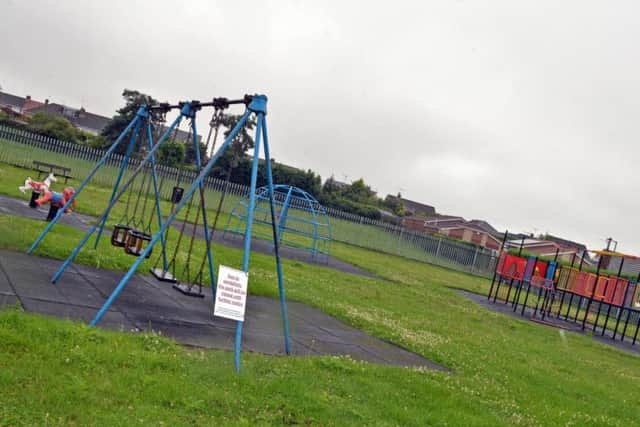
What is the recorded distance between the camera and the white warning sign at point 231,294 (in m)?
5.88

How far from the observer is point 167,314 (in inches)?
296

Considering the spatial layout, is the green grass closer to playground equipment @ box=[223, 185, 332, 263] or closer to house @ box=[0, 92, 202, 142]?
playground equipment @ box=[223, 185, 332, 263]

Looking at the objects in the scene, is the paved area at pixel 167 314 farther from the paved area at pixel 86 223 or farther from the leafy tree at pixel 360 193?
the leafy tree at pixel 360 193

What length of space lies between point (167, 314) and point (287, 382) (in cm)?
248

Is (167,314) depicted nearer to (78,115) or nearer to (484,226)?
(484,226)

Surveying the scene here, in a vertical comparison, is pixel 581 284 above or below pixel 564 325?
above

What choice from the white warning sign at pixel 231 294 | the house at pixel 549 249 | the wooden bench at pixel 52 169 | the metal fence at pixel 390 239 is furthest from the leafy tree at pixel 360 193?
the white warning sign at pixel 231 294

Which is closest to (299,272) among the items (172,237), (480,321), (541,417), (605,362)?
(172,237)

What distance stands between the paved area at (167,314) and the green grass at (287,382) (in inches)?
22.2

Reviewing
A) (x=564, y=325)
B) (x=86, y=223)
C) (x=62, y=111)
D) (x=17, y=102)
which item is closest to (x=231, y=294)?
(x=86, y=223)

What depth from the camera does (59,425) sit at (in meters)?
3.75

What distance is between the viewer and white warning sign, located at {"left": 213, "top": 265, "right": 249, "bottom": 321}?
231 inches

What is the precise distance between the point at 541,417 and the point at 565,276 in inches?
632

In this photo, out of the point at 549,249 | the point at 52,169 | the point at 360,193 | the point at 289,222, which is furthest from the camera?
the point at 360,193
